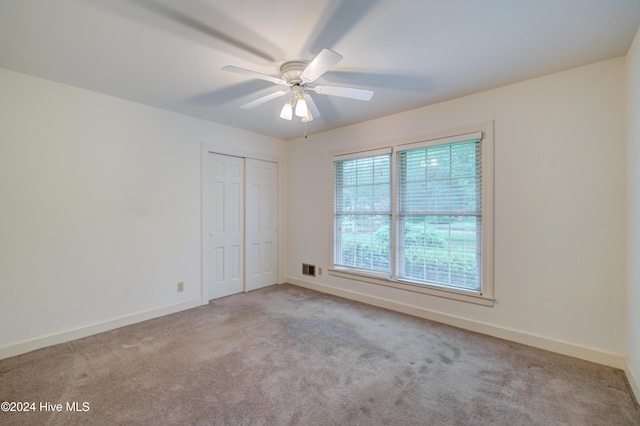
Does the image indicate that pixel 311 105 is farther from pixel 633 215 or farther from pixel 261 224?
pixel 633 215

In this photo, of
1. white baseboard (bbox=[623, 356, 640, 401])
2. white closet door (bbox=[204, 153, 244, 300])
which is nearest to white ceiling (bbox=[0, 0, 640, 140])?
white closet door (bbox=[204, 153, 244, 300])

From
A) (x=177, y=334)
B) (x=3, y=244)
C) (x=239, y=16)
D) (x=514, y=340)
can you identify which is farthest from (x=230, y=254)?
(x=514, y=340)

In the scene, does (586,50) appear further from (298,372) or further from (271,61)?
(298,372)

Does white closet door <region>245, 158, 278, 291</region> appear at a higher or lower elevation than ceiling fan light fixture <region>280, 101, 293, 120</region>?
lower

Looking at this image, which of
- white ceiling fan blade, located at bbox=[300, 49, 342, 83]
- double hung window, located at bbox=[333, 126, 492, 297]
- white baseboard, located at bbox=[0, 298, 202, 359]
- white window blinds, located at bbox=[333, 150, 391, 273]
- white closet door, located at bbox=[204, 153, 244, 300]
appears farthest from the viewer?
white closet door, located at bbox=[204, 153, 244, 300]

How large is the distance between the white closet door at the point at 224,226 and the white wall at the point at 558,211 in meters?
2.86

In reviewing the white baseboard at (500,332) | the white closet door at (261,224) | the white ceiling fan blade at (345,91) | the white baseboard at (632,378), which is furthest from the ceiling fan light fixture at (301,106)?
the white baseboard at (632,378)

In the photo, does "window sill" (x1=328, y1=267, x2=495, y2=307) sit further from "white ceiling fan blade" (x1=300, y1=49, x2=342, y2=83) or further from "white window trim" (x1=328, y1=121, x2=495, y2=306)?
"white ceiling fan blade" (x1=300, y1=49, x2=342, y2=83)

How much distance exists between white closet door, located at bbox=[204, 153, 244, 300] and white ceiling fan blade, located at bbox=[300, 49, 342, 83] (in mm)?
2419

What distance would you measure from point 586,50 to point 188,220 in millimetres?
4332

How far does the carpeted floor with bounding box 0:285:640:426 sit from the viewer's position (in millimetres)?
1760

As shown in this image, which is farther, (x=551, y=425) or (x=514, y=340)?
(x=514, y=340)

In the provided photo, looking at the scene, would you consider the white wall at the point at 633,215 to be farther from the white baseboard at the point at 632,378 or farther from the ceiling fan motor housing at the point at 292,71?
the ceiling fan motor housing at the point at 292,71

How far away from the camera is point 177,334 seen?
9.52 ft
